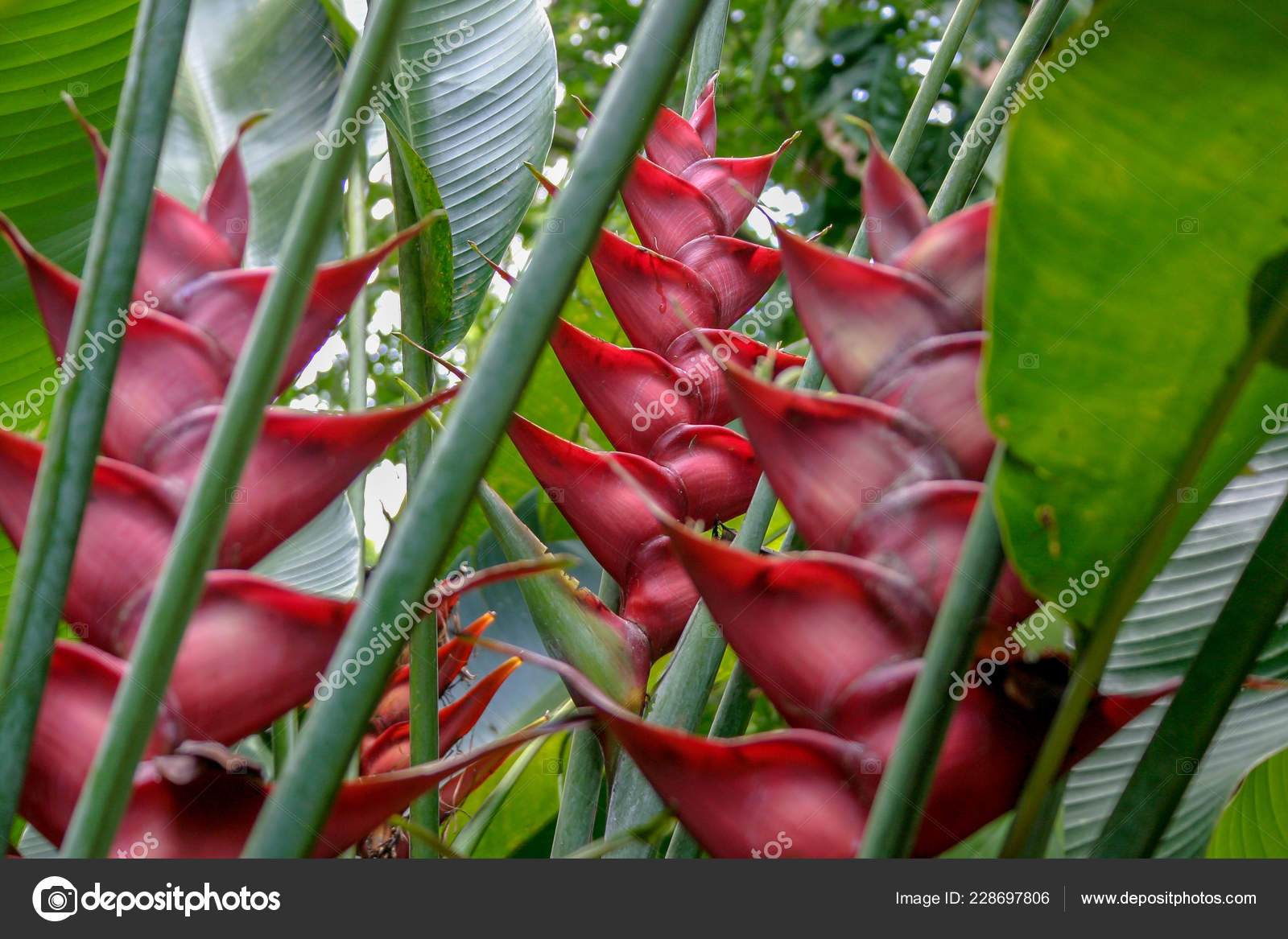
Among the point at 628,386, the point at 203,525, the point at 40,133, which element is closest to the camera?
the point at 203,525

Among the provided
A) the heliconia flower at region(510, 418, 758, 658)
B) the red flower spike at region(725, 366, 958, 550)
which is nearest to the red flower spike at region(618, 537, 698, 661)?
the heliconia flower at region(510, 418, 758, 658)

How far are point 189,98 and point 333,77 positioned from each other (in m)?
0.07

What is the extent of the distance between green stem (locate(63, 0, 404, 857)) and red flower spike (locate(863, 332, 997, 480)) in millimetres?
150

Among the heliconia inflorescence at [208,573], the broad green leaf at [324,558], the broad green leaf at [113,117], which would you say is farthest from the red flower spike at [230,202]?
the broad green leaf at [324,558]

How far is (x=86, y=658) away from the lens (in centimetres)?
24

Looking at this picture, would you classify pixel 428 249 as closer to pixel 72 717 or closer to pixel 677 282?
pixel 677 282

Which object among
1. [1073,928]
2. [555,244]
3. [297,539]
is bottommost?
[297,539]

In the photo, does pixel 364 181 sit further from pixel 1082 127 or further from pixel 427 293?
pixel 1082 127

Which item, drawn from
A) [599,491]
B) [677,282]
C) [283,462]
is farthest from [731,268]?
[283,462]

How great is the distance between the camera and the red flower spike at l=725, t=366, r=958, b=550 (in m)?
0.26

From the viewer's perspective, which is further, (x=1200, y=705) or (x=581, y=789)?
(x=581, y=789)

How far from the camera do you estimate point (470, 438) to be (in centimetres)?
19

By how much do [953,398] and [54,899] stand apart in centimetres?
23

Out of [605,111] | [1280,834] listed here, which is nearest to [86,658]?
[605,111]
